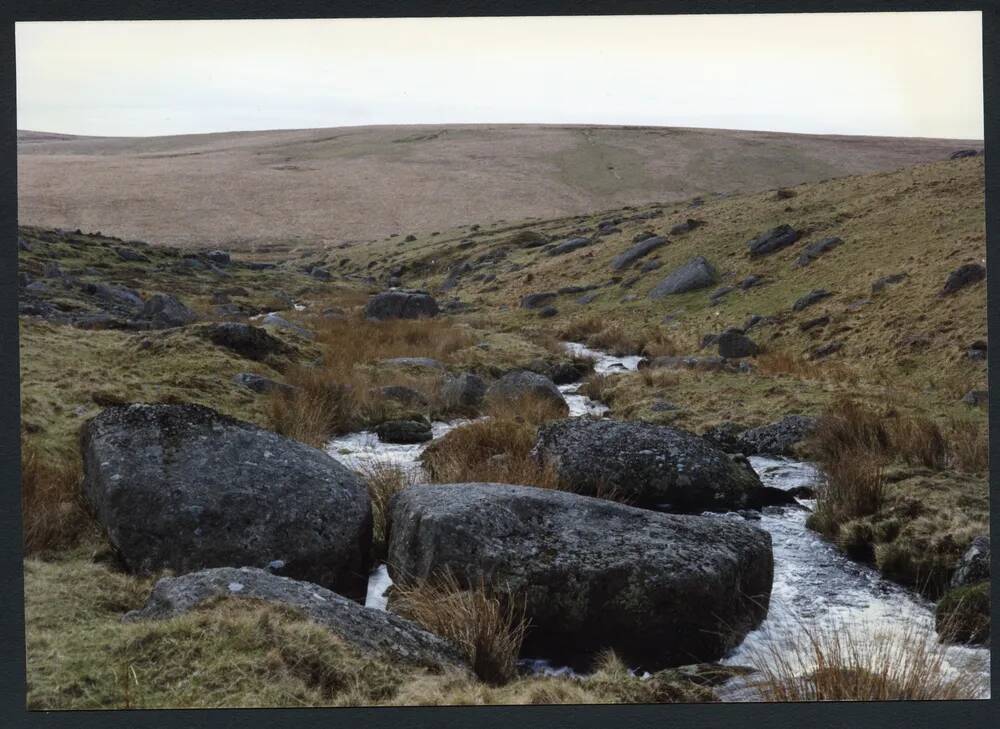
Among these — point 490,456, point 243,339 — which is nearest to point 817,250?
point 243,339

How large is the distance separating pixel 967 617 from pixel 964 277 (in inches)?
433

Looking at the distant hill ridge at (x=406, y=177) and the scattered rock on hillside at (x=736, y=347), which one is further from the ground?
the distant hill ridge at (x=406, y=177)

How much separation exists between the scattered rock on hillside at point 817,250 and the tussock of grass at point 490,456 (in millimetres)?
13654

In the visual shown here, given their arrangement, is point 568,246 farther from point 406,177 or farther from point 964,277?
point 406,177

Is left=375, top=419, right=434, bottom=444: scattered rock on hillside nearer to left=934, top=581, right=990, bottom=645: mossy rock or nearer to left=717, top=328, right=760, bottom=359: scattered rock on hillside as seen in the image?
left=934, top=581, right=990, bottom=645: mossy rock

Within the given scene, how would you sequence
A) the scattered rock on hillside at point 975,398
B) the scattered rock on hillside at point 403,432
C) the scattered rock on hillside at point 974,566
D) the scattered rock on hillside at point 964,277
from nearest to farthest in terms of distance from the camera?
1. the scattered rock on hillside at point 974,566
2. the scattered rock on hillside at point 975,398
3. the scattered rock on hillside at point 403,432
4. the scattered rock on hillside at point 964,277

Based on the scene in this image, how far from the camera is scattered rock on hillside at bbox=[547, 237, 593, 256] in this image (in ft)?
118

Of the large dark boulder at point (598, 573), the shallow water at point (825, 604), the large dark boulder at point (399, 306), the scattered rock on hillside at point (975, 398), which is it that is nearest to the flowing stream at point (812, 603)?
the shallow water at point (825, 604)

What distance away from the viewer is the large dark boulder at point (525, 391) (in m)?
12.5

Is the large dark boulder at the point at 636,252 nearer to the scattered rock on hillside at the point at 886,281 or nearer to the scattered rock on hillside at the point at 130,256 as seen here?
the scattered rock on hillside at the point at 886,281

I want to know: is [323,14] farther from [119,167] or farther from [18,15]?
[119,167]

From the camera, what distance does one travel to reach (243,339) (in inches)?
552

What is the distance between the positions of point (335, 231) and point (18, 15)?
48.8 m

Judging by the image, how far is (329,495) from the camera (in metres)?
6.66
